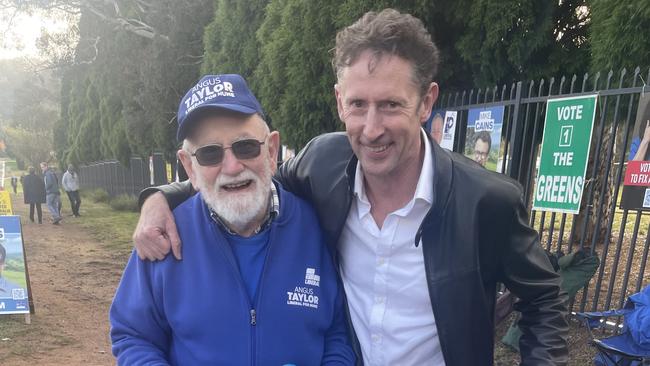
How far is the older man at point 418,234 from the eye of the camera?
179 centimetres

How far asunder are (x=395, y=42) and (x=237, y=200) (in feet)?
2.71

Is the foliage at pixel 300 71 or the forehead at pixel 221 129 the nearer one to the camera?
the forehead at pixel 221 129

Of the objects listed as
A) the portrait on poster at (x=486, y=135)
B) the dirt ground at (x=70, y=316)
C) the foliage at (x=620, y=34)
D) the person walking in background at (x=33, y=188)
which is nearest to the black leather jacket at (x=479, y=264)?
the foliage at (x=620, y=34)

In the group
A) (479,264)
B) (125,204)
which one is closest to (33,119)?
(125,204)

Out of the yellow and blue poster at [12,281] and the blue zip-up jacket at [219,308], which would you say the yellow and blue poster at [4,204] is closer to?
the yellow and blue poster at [12,281]

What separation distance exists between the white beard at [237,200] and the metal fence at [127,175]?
54.2 feet

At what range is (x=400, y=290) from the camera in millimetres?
1913

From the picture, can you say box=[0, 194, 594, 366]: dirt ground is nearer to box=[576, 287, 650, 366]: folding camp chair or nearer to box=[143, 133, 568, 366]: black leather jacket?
box=[576, 287, 650, 366]: folding camp chair

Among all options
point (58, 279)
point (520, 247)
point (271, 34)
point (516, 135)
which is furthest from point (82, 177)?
point (520, 247)

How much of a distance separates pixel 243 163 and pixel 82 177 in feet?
126

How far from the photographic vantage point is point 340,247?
209cm

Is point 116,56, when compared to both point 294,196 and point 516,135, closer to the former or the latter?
point 516,135

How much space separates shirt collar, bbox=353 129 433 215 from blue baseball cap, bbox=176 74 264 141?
1.65 ft

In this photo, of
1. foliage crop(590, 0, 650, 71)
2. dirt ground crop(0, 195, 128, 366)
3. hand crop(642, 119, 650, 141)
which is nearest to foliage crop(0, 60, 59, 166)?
dirt ground crop(0, 195, 128, 366)
